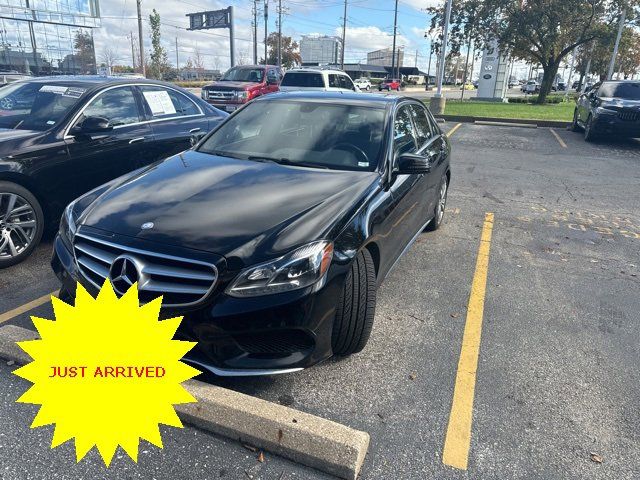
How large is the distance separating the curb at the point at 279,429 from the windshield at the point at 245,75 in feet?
51.7

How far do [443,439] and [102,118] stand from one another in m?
4.18

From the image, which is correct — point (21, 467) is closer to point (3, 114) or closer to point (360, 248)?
point (360, 248)

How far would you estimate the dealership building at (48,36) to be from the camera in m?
42.6

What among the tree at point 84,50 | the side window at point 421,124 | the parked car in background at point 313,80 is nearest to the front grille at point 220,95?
the parked car in background at point 313,80

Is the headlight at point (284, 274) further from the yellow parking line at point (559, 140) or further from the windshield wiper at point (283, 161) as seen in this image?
the yellow parking line at point (559, 140)

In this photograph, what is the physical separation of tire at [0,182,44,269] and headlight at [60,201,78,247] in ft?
4.57

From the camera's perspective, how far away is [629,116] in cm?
1206

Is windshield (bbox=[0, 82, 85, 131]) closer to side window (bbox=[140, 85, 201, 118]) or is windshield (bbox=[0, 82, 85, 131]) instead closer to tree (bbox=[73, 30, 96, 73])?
side window (bbox=[140, 85, 201, 118])

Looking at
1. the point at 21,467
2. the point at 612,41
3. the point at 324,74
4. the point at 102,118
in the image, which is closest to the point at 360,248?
the point at 21,467

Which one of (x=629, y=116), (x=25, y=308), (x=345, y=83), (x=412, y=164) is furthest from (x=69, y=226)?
(x=345, y=83)

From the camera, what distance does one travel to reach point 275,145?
3.79 m

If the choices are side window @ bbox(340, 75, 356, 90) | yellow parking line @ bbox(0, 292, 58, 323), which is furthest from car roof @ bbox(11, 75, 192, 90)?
side window @ bbox(340, 75, 356, 90)

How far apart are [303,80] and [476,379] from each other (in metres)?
13.7

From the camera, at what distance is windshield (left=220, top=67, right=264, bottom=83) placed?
663 inches
